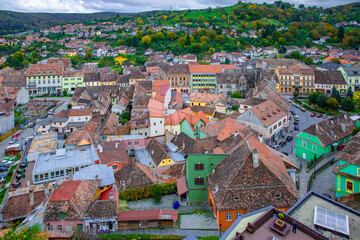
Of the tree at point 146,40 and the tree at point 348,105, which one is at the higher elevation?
the tree at point 146,40

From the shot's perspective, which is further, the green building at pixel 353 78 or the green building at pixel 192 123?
the green building at pixel 353 78

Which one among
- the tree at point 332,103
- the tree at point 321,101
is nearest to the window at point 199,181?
the tree at point 332,103

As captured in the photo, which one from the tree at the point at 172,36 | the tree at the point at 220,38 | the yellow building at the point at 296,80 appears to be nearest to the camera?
the yellow building at the point at 296,80

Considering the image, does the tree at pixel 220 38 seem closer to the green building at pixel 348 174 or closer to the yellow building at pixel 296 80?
the yellow building at pixel 296 80

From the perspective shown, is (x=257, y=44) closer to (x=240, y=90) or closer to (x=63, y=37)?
(x=240, y=90)

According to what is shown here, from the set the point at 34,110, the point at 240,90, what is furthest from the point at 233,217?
the point at 34,110

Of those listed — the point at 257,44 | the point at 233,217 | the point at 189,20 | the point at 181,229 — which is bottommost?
the point at 181,229
